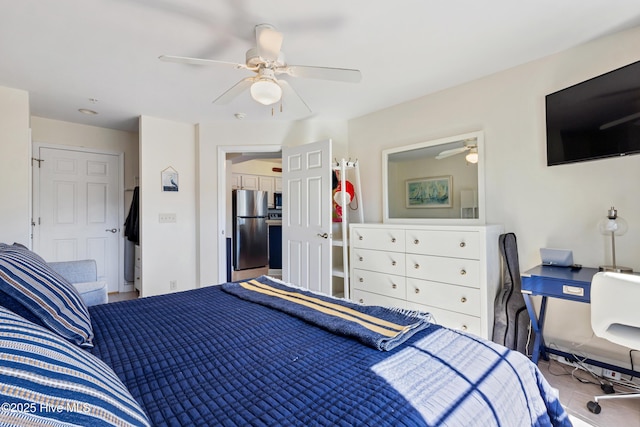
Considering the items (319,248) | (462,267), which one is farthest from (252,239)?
(462,267)

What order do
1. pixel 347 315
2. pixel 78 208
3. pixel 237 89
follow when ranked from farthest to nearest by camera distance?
pixel 78 208 < pixel 237 89 < pixel 347 315

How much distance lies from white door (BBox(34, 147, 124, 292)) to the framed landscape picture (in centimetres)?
402

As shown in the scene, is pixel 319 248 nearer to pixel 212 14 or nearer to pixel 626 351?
pixel 212 14

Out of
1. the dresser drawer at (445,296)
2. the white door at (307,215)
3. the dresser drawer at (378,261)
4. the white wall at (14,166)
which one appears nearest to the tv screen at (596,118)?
the dresser drawer at (445,296)

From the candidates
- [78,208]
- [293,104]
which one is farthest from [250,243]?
[293,104]

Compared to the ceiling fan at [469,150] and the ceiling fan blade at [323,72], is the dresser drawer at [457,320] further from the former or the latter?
the ceiling fan blade at [323,72]

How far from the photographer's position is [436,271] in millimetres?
2506

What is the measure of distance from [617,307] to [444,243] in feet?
3.49

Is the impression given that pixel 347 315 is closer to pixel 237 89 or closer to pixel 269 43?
pixel 269 43

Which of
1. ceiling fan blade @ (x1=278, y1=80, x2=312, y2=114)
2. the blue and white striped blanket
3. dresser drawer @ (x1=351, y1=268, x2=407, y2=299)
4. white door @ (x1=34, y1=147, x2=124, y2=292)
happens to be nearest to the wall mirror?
dresser drawer @ (x1=351, y1=268, x2=407, y2=299)

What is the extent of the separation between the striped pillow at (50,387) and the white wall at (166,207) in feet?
11.0

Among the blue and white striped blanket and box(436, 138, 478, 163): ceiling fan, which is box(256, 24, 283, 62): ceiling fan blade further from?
box(436, 138, 478, 163): ceiling fan

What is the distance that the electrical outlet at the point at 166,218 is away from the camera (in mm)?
3775

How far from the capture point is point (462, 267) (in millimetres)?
2363
